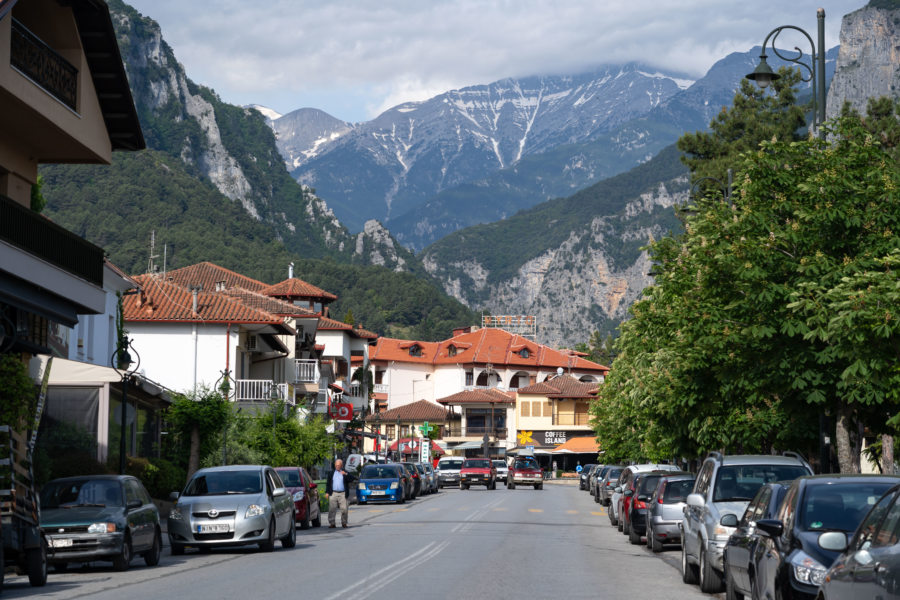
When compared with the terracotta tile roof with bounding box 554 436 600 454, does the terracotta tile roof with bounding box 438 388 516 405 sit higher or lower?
higher

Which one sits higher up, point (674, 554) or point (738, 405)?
point (738, 405)

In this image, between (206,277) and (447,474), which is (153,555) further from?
(206,277)

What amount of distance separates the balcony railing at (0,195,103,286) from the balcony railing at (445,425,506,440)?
3902 inches

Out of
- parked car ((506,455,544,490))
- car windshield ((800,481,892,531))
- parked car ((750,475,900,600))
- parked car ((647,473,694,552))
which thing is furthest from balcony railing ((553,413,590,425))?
car windshield ((800,481,892,531))

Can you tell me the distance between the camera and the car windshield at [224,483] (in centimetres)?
2216

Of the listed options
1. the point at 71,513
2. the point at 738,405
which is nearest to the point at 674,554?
the point at 738,405

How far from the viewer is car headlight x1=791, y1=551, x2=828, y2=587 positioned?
9166 mm

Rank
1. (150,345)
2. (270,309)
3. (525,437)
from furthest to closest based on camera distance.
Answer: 1. (525,437)
2. (270,309)
3. (150,345)

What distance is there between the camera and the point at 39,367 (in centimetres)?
2969

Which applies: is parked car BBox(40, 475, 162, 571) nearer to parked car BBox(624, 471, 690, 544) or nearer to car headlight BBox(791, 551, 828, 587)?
parked car BBox(624, 471, 690, 544)

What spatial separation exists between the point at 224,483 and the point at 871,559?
1708cm

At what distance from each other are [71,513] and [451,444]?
347ft

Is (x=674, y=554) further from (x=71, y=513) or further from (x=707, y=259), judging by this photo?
(x=71, y=513)

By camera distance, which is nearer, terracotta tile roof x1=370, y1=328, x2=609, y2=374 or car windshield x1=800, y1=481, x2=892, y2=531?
car windshield x1=800, y1=481, x2=892, y2=531
